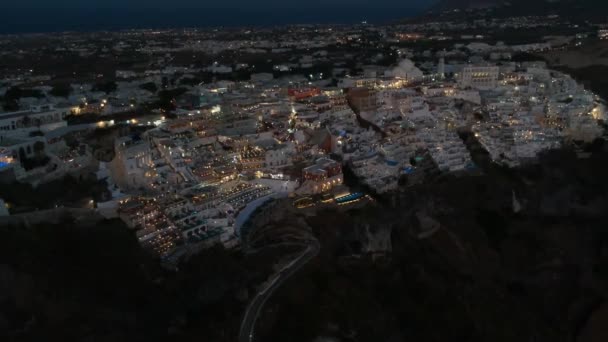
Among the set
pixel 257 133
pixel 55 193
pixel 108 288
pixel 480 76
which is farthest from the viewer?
pixel 480 76

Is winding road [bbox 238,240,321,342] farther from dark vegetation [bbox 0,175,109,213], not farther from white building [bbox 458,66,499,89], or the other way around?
white building [bbox 458,66,499,89]

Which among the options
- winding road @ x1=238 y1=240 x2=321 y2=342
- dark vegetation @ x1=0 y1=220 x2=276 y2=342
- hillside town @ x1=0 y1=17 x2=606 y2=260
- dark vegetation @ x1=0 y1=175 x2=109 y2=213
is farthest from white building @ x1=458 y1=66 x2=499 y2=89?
dark vegetation @ x1=0 y1=175 x2=109 y2=213

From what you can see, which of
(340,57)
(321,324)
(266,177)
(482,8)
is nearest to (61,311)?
(321,324)

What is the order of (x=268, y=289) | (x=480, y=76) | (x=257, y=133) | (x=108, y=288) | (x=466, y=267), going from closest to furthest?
(x=108, y=288), (x=268, y=289), (x=466, y=267), (x=257, y=133), (x=480, y=76)

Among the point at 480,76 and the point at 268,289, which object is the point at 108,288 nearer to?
the point at 268,289

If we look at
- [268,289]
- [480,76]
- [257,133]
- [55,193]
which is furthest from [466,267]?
[480,76]

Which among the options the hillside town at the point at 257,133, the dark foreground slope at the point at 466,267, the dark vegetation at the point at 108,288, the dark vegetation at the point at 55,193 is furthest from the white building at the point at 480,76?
the dark vegetation at the point at 55,193
